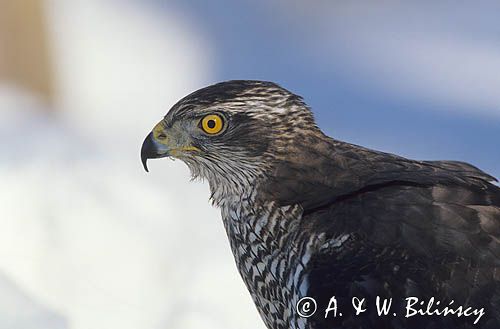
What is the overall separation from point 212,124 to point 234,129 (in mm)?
96

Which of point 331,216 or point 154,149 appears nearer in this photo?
point 331,216

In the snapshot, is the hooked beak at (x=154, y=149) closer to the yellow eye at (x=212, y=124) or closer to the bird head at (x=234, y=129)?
the bird head at (x=234, y=129)

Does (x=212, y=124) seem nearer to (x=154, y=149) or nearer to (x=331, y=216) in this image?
(x=154, y=149)

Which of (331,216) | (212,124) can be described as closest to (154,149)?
(212,124)

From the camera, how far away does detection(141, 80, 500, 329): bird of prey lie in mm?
3268

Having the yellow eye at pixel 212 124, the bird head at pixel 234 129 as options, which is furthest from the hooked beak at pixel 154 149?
the yellow eye at pixel 212 124

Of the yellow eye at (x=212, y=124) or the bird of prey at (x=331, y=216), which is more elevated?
the yellow eye at (x=212, y=124)

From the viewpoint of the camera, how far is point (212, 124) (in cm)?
392

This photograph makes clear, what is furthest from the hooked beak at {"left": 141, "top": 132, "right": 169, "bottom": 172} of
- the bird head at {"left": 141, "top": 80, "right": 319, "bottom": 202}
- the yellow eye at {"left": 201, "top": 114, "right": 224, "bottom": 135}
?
the yellow eye at {"left": 201, "top": 114, "right": 224, "bottom": 135}

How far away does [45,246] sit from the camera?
589 cm

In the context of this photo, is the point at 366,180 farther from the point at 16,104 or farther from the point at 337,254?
the point at 16,104

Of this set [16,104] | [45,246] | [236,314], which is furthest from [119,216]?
[16,104]

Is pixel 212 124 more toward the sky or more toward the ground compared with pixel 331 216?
more toward the sky

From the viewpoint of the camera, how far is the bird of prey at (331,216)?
3.27 metres
